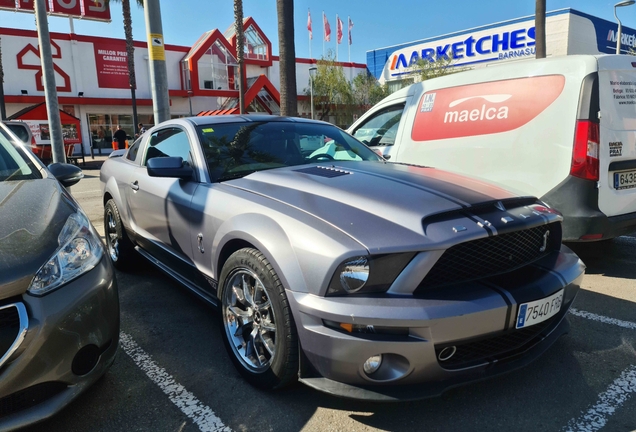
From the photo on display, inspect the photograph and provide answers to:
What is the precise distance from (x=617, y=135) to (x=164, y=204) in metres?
3.80

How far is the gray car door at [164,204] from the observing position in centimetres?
323

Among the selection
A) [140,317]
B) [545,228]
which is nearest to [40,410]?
[140,317]

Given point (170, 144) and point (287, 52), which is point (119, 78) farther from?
point (170, 144)

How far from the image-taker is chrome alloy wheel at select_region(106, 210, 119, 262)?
15.2 feet

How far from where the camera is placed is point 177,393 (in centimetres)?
251

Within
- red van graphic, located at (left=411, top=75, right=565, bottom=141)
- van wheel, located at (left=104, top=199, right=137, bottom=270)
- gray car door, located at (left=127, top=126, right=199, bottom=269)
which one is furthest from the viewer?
van wheel, located at (left=104, top=199, right=137, bottom=270)

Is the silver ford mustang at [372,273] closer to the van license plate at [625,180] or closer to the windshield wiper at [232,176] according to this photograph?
the windshield wiper at [232,176]

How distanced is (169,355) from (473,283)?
1.92m

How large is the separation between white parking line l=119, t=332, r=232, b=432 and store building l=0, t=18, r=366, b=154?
2378cm

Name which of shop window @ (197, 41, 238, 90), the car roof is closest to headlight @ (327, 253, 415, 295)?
the car roof

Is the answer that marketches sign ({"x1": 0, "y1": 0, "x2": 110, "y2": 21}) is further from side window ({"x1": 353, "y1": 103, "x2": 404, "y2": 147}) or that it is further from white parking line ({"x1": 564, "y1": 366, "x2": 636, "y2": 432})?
white parking line ({"x1": 564, "y1": 366, "x2": 636, "y2": 432})

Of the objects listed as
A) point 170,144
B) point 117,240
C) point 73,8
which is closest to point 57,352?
point 170,144

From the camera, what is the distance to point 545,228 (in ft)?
8.38

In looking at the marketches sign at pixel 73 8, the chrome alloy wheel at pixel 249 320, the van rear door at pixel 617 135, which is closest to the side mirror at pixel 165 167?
the chrome alloy wheel at pixel 249 320
